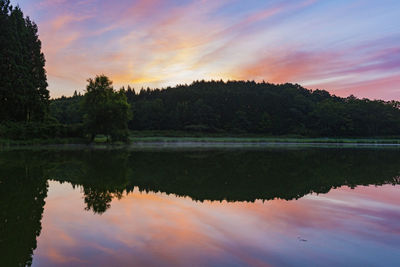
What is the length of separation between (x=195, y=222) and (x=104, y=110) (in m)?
37.4

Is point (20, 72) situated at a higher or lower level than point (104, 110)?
higher

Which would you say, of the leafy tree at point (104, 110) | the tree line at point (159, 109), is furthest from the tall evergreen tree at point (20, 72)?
the leafy tree at point (104, 110)

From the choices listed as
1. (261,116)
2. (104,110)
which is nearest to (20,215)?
(104,110)

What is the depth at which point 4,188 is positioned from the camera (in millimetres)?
10250

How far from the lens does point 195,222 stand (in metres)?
7.21

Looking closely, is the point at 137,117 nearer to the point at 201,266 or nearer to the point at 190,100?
the point at 190,100

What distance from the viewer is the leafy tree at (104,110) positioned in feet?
138

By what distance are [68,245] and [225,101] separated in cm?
10123

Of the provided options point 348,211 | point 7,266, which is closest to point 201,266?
point 7,266

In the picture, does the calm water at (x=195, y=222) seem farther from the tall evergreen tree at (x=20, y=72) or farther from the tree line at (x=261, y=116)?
the tree line at (x=261, y=116)

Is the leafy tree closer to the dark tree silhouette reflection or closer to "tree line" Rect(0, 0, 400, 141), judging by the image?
"tree line" Rect(0, 0, 400, 141)

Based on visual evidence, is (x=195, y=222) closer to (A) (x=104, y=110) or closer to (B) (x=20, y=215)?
(B) (x=20, y=215)

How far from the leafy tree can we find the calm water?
29.8 m

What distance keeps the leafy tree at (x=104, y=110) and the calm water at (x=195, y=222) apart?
2984cm
